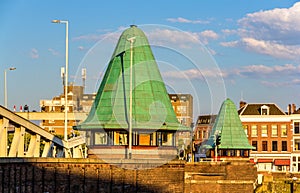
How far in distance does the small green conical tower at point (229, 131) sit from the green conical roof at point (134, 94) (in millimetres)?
22449

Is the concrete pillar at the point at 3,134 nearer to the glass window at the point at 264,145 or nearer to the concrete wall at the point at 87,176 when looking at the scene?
the concrete wall at the point at 87,176

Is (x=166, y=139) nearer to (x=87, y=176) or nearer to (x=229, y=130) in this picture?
(x=87, y=176)

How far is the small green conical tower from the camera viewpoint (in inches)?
2537

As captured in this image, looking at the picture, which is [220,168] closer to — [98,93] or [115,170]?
[98,93]

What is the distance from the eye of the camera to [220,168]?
5088 centimetres

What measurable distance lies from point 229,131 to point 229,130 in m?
0.08

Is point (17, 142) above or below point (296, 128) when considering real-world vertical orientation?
below

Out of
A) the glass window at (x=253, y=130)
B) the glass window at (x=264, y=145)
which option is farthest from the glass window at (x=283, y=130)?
the glass window at (x=253, y=130)

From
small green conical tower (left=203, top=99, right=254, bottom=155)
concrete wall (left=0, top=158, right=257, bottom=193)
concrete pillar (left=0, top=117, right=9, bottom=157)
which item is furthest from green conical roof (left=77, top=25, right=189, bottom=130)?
small green conical tower (left=203, top=99, right=254, bottom=155)

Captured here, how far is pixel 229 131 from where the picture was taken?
65500 millimetres

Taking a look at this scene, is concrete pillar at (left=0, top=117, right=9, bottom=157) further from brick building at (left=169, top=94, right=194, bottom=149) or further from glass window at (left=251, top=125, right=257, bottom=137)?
glass window at (left=251, top=125, right=257, bottom=137)

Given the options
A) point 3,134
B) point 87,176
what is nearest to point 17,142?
point 3,134

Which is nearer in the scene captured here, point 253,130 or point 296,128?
point 296,128

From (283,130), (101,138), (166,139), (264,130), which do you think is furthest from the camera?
(264,130)
